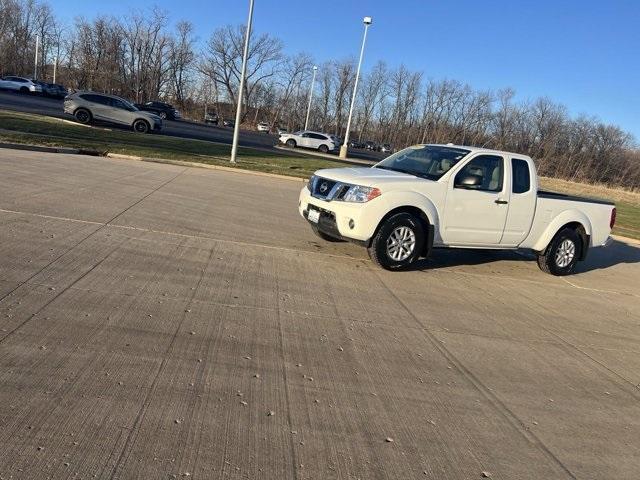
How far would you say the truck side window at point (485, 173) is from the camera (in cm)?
757

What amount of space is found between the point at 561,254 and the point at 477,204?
2224 millimetres

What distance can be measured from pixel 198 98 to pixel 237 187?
82.3 metres

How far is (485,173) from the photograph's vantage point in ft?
25.8

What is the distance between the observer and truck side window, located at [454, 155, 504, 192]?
7.57m

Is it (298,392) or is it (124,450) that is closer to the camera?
(124,450)

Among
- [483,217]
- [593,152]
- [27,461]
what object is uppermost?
[593,152]

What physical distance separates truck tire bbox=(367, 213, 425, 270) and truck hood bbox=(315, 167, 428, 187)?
511mm

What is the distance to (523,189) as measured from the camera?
8180mm

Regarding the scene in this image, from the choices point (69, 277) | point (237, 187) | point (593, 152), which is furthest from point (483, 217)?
point (593, 152)

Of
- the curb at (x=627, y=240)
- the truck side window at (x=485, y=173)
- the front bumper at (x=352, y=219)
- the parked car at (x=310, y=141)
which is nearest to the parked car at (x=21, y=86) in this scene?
the parked car at (x=310, y=141)

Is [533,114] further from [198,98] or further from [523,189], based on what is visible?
[523,189]

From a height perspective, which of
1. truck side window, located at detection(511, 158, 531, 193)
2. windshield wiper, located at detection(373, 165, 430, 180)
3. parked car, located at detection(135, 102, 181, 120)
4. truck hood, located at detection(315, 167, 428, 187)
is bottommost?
truck hood, located at detection(315, 167, 428, 187)

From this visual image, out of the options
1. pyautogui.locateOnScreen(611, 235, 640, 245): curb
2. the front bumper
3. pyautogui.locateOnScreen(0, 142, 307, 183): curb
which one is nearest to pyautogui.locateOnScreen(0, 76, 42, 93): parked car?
pyautogui.locateOnScreen(0, 142, 307, 183): curb

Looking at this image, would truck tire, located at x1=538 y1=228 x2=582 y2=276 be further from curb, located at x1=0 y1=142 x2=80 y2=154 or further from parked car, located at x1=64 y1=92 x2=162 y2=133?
parked car, located at x1=64 y1=92 x2=162 y2=133
